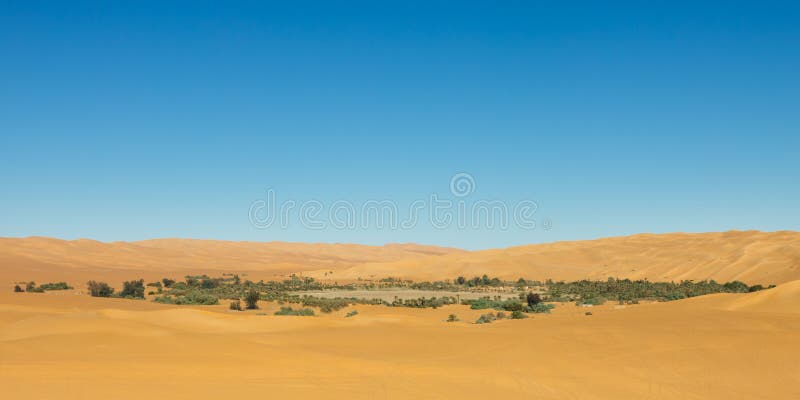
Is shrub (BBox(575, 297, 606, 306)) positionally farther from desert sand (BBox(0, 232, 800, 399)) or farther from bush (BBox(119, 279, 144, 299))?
bush (BBox(119, 279, 144, 299))

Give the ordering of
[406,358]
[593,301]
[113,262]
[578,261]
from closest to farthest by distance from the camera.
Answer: [406,358], [593,301], [578,261], [113,262]

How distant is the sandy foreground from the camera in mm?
8133

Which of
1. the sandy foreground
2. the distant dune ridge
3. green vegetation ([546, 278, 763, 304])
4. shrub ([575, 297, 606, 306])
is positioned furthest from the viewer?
the distant dune ridge

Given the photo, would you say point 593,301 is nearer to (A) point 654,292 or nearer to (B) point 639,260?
(A) point 654,292

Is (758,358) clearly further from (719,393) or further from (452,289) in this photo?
(452,289)

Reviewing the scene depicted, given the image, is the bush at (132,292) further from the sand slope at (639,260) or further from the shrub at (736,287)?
the shrub at (736,287)

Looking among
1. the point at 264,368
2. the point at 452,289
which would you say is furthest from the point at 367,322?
the point at 452,289

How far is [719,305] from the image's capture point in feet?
65.7

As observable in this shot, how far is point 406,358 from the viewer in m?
11.4

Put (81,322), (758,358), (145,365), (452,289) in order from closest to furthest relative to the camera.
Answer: (145,365), (758,358), (81,322), (452,289)

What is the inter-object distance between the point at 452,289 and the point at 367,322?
3282 cm

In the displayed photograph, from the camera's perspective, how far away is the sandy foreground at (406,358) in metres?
8.13

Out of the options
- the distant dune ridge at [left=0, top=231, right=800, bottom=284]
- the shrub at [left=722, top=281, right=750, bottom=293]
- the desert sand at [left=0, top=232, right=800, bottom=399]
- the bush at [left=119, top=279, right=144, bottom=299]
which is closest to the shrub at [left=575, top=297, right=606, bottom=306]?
the shrub at [left=722, top=281, right=750, bottom=293]

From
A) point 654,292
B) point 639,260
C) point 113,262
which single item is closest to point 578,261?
point 639,260
